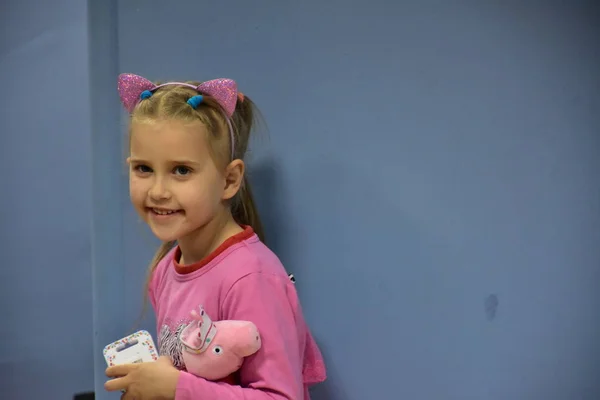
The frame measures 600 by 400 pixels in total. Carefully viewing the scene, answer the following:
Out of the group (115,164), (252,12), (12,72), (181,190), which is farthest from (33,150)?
(181,190)

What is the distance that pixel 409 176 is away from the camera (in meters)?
0.94

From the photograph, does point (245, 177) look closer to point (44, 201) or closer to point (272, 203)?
point (272, 203)

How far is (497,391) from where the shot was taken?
93cm

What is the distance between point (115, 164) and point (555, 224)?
0.76 meters

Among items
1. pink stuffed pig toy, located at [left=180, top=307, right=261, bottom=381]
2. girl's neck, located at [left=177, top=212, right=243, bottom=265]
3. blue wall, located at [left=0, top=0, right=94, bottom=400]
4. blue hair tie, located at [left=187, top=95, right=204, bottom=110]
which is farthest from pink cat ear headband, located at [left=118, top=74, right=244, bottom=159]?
blue wall, located at [left=0, top=0, right=94, bottom=400]

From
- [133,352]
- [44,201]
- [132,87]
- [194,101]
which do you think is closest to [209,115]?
[194,101]

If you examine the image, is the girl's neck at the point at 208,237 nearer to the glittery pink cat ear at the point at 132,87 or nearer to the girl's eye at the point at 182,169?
the girl's eye at the point at 182,169

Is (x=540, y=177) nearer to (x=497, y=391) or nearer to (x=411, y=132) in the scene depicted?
(x=411, y=132)

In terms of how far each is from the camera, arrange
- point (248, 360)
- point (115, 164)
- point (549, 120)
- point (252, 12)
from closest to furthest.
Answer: point (248, 360) < point (549, 120) < point (252, 12) < point (115, 164)

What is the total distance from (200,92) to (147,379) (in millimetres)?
395

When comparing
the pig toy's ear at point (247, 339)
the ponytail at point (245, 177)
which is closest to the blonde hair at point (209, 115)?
the ponytail at point (245, 177)

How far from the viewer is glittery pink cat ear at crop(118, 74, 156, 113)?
85 centimetres

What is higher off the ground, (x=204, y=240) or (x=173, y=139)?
(x=173, y=139)

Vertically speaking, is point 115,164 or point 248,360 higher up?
point 115,164
